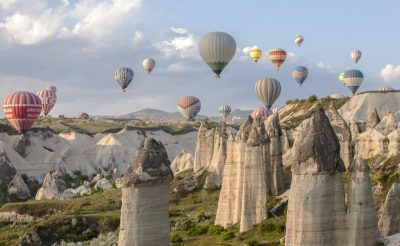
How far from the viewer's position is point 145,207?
81.9 feet

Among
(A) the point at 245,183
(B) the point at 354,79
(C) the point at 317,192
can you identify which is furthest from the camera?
(B) the point at 354,79

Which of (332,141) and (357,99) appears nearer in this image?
(332,141)

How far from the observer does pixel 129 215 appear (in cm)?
2508

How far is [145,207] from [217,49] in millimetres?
60965

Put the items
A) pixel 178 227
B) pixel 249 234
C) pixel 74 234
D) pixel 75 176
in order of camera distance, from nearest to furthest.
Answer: pixel 249 234 → pixel 178 227 → pixel 74 234 → pixel 75 176

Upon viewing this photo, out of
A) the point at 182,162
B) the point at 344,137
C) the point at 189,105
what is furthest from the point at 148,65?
the point at 344,137

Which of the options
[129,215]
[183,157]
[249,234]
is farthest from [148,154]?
[183,157]

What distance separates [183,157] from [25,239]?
4210 cm

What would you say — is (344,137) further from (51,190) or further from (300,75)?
(300,75)

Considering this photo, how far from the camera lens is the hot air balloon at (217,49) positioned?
84375 mm

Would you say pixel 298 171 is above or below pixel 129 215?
above

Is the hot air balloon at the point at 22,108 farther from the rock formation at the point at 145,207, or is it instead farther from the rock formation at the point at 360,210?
the rock formation at the point at 360,210

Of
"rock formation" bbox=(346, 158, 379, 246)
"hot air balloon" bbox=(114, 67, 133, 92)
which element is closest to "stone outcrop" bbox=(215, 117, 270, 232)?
"rock formation" bbox=(346, 158, 379, 246)

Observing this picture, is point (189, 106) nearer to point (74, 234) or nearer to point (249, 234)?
point (74, 234)
